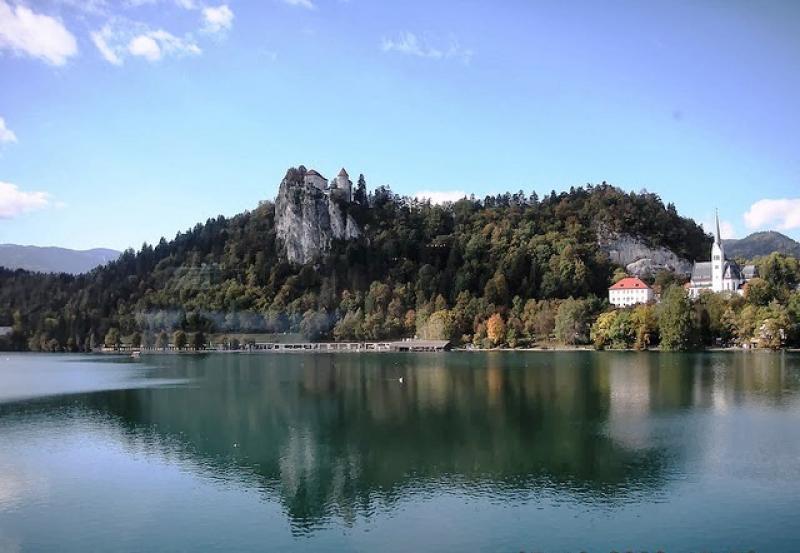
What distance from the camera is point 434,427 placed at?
117 feet

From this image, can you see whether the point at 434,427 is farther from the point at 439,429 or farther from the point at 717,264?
the point at 717,264

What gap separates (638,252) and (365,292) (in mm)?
56026

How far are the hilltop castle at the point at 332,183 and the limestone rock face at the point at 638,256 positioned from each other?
6250 centimetres

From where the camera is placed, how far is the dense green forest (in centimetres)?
12112

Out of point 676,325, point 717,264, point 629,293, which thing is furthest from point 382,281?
point 676,325

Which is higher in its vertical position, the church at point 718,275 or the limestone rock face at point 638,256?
the limestone rock face at point 638,256

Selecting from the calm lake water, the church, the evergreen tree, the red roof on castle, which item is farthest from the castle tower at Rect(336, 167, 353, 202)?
the calm lake water

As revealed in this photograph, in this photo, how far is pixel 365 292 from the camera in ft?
465

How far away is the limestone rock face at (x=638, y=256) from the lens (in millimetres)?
142250

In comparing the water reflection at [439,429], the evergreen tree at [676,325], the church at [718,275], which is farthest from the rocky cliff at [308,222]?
the water reflection at [439,429]

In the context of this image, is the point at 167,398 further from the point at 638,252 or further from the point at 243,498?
the point at 638,252

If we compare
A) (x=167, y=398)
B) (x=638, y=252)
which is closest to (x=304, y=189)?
(x=638, y=252)

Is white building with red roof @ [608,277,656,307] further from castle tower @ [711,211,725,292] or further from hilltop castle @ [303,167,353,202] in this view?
hilltop castle @ [303,167,353,202]

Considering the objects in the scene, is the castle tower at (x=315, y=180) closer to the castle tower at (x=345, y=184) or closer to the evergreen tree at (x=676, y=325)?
the castle tower at (x=345, y=184)
